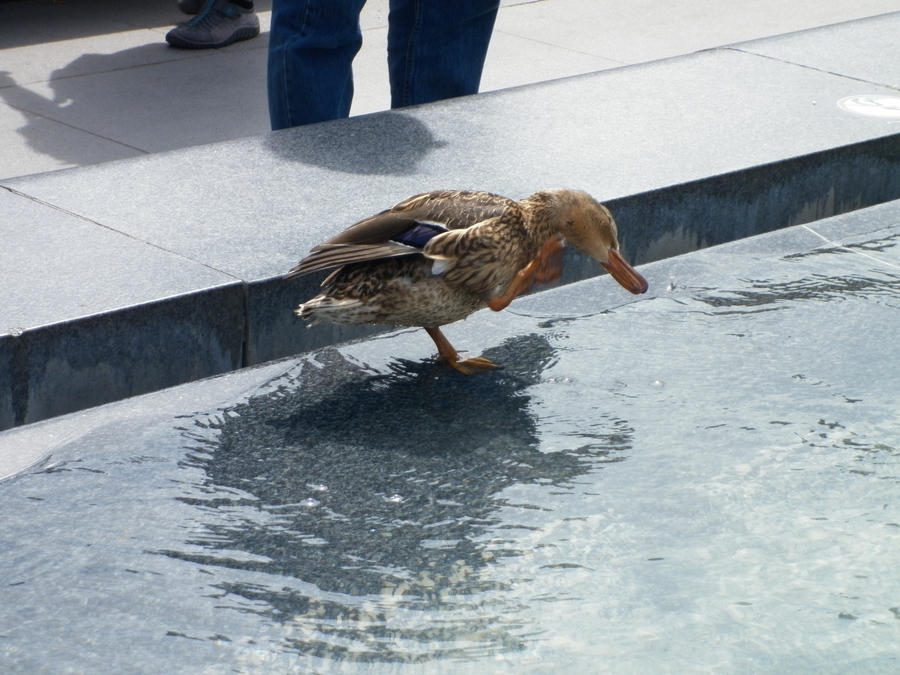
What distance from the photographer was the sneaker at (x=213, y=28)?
8438 millimetres

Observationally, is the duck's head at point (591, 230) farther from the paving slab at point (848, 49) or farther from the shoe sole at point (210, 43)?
the shoe sole at point (210, 43)

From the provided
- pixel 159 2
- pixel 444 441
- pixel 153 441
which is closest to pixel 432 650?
pixel 444 441

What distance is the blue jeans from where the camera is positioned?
4.80 meters

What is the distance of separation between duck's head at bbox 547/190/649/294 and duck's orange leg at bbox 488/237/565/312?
1.8 inches

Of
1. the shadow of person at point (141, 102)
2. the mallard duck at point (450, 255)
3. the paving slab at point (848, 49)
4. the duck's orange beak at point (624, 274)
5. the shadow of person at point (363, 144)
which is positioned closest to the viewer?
the mallard duck at point (450, 255)

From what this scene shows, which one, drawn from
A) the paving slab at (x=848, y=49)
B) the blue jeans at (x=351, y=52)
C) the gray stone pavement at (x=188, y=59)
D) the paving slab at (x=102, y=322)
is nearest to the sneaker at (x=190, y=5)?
the gray stone pavement at (x=188, y=59)

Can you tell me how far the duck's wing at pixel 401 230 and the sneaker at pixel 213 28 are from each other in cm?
568

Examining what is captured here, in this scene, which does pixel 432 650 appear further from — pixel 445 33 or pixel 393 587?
pixel 445 33

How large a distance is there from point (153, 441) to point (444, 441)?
68cm

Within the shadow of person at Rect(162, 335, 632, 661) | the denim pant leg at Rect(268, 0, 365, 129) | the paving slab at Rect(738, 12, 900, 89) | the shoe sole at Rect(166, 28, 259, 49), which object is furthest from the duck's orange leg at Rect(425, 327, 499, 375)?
the shoe sole at Rect(166, 28, 259, 49)

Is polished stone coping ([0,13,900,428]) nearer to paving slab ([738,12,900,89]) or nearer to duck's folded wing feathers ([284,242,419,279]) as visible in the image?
paving slab ([738,12,900,89])

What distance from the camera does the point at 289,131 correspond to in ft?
15.9

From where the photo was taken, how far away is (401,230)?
123 inches

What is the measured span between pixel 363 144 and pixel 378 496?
212 centimetres
